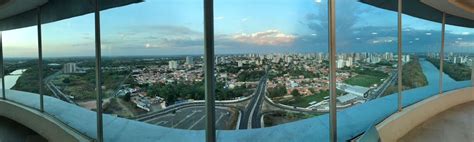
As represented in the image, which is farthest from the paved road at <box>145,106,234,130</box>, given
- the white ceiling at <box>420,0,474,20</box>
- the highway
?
the white ceiling at <box>420,0,474,20</box>

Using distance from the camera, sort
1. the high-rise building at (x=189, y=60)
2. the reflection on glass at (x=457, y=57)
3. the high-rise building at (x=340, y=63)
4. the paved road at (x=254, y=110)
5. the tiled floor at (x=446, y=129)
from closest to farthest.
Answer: the high-rise building at (x=189, y=60)
the paved road at (x=254, y=110)
the high-rise building at (x=340, y=63)
the tiled floor at (x=446, y=129)
the reflection on glass at (x=457, y=57)

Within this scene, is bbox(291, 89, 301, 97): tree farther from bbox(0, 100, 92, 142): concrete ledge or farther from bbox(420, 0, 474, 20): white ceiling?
bbox(420, 0, 474, 20): white ceiling

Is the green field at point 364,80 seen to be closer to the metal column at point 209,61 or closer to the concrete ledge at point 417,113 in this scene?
the concrete ledge at point 417,113

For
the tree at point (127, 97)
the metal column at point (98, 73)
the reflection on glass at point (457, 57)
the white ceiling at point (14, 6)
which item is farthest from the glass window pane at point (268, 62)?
the reflection on glass at point (457, 57)

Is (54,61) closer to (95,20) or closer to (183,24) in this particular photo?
(95,20)

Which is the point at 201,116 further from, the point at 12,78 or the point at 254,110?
the point at 12,78

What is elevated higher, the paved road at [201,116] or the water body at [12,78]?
the water body at [12,78]
